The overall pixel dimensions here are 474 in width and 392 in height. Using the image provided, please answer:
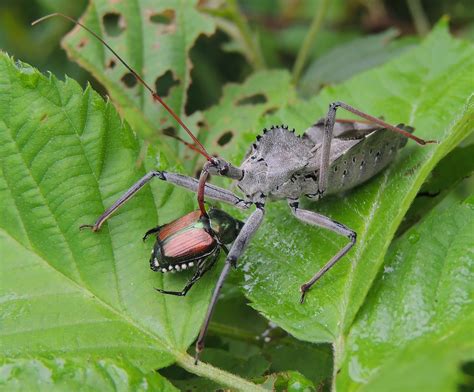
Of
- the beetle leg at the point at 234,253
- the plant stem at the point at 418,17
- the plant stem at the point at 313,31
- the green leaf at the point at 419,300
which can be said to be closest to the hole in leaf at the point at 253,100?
the plant stem at the point at 313,31

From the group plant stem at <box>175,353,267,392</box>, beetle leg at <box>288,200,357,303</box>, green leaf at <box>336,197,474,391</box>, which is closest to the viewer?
green leaf at <box>336,197,474,391</box>

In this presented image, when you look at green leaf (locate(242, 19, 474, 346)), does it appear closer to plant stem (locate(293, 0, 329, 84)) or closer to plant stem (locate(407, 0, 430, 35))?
plant stem (locate(293, 0, 329, 84))

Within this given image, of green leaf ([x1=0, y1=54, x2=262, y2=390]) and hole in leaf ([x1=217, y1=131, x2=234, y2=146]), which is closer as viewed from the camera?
green leaf ([x1=0, y1=54, x2=262, y2=390])

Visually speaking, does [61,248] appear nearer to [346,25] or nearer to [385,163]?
[385,163]

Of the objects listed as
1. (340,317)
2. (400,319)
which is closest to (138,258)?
(340,317)

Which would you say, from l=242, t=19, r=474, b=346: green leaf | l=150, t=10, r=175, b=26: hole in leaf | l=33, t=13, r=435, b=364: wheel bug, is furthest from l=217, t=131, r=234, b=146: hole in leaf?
l=150, t=10, r=175, b=26: hole in leaf

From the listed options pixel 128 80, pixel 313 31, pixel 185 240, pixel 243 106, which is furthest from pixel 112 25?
pixel 185 240
